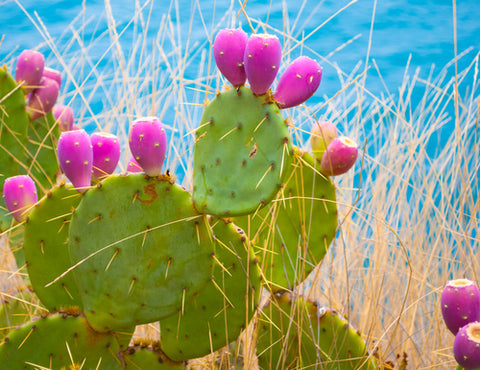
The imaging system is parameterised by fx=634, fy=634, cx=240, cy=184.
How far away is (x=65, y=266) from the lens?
3.86ft

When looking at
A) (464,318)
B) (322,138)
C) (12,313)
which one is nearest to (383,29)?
(322,138)

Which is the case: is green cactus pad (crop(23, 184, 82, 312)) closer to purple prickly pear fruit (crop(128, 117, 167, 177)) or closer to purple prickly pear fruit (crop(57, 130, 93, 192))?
purple prickly pear fruit (crop(57, 130, 93, 192))

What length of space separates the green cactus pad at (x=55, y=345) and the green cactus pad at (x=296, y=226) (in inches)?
13.9

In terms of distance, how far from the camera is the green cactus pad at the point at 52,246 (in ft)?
Result: 3.63

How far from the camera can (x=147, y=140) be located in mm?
905

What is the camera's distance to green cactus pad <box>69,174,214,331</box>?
0.96 meters

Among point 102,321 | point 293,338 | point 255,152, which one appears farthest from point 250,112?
point 293,338

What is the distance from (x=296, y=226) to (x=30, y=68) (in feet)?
2.52

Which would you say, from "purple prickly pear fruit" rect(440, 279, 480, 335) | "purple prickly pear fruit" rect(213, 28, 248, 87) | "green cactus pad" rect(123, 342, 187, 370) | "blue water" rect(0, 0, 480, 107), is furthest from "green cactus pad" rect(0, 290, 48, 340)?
"blue water" rect(0, 0, 480, 107)

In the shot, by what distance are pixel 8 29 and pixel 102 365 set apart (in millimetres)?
3629

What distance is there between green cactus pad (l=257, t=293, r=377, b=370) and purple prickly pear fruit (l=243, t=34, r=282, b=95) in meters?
0.49

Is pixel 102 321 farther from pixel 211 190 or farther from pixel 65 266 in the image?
pixel 211 190

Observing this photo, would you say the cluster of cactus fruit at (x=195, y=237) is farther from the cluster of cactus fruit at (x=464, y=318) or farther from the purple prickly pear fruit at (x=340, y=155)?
the cluster of cactus fruit at (x=464, y=318)

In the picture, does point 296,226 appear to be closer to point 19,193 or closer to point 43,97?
point 19,193
